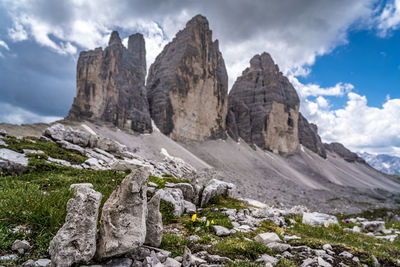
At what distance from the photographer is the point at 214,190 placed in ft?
48.2

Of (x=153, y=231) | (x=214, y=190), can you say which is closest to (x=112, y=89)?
(x=214, y=190)

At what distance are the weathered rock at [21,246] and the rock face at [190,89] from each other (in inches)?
3626

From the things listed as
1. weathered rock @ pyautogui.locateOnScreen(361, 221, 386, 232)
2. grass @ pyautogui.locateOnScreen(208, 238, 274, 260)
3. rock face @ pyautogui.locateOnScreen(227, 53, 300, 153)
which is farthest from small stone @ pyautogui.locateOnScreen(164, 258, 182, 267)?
rock face @ pyautogui.locateOnScreen(227, 53, 300, 153)

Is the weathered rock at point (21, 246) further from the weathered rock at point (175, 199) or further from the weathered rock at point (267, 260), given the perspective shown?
the weathered rock at point (267, 260)

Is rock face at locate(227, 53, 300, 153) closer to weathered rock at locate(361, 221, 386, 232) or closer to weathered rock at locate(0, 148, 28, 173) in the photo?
weathered rock at locate(361, 221, 386, 232)

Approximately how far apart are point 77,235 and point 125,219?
93 centimetres

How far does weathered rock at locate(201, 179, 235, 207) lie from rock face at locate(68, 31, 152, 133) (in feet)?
249

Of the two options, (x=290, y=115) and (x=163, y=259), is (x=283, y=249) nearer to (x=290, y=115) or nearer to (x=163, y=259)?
(x=163, y=259)

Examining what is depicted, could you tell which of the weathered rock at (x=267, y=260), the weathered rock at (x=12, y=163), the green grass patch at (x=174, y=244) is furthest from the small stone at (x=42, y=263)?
the weathered rock at (x=12, y=163)

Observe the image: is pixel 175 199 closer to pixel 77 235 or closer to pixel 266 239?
pixel 266 239

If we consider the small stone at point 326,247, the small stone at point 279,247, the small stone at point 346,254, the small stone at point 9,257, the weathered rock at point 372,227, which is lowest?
the weathered rock at point 372,227

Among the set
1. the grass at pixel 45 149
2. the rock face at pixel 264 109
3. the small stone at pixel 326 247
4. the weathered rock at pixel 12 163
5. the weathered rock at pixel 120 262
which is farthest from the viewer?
the rock face at pixel 264 109

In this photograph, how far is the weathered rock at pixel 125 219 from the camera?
4195mm

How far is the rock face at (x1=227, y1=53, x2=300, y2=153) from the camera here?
13775 cm
